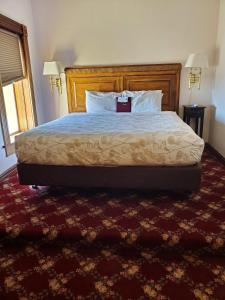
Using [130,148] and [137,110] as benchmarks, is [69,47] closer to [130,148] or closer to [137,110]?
[137,110]

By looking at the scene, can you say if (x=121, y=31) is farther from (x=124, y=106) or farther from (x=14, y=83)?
(x=14, y=83)

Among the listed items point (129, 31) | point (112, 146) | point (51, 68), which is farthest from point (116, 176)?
point (129, 31)

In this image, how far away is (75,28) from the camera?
3.95m

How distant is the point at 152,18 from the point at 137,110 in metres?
1.54

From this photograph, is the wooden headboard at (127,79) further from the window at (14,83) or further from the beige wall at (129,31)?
the window at (14,83)

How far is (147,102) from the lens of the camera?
12.0ft

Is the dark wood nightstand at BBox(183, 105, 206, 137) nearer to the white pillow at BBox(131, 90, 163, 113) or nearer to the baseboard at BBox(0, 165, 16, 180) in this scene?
the white pillow at BBox(131, 90, 163, 113)

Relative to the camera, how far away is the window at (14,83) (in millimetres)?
3219

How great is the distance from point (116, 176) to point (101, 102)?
1.83 meters

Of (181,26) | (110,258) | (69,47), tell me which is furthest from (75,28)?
(110,258)

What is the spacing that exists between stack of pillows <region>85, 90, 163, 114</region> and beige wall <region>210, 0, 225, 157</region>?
888 millimetres

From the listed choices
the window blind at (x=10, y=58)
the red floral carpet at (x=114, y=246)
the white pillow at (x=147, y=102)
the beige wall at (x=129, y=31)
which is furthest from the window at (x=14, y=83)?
the white pillow at (x=147, y=102)

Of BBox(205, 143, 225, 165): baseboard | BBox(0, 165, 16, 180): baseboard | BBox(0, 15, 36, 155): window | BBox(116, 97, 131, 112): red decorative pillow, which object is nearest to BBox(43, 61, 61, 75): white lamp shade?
BBox(0, 15, 36, 155): window

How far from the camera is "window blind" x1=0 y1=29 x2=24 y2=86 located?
3.22 meters
